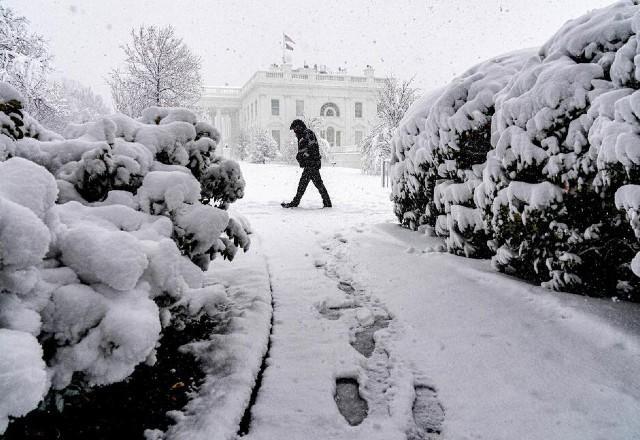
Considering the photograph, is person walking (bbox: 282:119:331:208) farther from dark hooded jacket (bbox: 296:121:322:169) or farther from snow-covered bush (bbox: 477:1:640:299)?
snow-covered bush (bbox: 477:1:640:299)

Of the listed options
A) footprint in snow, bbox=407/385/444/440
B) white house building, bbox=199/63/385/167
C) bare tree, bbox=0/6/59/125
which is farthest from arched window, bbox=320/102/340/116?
footprint in snow, bbox=407/385/444/440

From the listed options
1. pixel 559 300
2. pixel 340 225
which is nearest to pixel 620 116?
pixel 559 300

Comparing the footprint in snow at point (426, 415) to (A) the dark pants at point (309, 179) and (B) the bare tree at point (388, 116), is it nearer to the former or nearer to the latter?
(A) the dark pants at point (309, 179)

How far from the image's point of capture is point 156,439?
1.65 meters

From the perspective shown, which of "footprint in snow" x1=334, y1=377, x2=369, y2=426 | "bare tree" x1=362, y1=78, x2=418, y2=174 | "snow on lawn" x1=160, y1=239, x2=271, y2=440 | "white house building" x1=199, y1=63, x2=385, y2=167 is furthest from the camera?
"white house building" x1=199, y1=63, x2=385, y2=167

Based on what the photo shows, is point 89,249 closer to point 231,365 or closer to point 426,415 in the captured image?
Result: point 231,365

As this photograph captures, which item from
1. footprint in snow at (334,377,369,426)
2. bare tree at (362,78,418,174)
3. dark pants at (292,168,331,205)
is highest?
bare tree at (362,78,418,174)

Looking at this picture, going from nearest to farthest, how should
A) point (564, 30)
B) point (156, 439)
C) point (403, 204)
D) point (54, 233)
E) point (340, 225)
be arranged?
1. point (54, 233)
2. point (156, 439)
3. point (564, 30)
4. point (403, 204)
5. point (340, 225)

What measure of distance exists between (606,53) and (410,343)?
233 centimetres

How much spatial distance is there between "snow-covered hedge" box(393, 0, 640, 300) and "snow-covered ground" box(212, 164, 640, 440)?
0.29 m

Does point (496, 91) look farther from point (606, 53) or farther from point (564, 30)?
point (606, 53)

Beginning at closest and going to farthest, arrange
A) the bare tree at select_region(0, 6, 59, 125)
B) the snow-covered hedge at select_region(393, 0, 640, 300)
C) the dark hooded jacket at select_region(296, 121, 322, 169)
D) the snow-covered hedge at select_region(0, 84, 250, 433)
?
the snow-covered hedge at select_region(0, 84, 250, 433) → the snow-covered hedge at select_region(393, 0, 640, 300) → the dark hooded jacket at select_region(296, 121, 322, 169) → the bare tree at select_region(0, 6, 59, 125)

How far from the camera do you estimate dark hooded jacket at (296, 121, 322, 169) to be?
8.23 metres

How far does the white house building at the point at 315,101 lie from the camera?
51.7 meters
